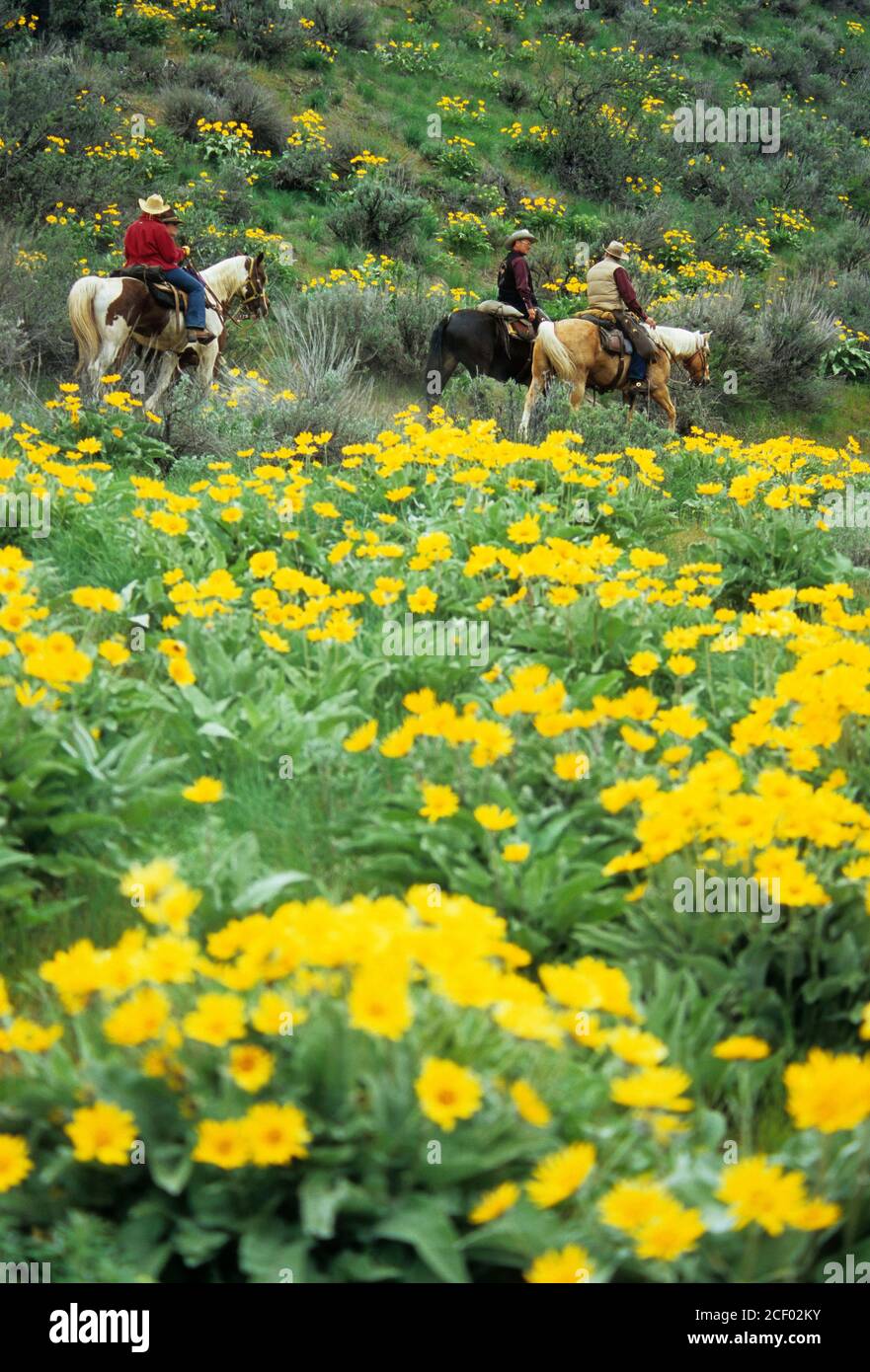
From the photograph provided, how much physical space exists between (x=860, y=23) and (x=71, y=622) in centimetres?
3431

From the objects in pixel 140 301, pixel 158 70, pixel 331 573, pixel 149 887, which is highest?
pixel 158 70

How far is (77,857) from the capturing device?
108 inches

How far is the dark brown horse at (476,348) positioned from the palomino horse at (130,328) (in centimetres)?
225

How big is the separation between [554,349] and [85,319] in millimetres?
4567

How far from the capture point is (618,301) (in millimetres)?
11273

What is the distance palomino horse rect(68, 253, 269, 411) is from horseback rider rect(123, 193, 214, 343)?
218mm

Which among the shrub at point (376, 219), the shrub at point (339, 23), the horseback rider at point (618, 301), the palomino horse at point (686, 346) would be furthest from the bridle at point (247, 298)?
the shrub at point (339, 23)

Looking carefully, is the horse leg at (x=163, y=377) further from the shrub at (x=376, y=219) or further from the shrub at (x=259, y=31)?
the shrub at (x=259, y=31)

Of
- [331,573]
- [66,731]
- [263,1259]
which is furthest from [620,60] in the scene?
[263,1259]

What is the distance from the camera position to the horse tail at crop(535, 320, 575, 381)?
10.8 metres

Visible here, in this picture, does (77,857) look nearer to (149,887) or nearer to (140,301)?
(149,887)

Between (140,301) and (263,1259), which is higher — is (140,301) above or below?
above

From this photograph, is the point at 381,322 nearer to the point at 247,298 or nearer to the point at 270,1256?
the point at 247,298

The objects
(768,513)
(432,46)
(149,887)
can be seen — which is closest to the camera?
(149,887)
